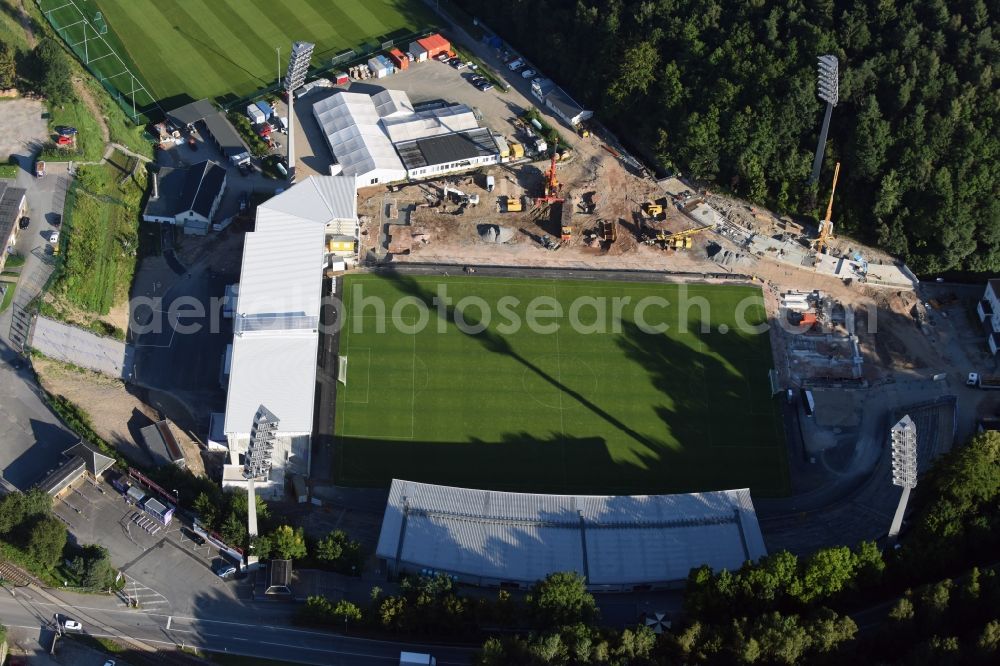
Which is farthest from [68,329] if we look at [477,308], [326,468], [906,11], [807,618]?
[906,11]

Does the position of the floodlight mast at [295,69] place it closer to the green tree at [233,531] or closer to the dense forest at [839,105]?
the dense forest at [839,105]

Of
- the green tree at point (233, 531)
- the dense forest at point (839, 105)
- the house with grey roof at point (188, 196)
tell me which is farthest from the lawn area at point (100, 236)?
the dense forest at point (839, 105)

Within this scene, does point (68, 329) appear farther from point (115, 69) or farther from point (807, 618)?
point (807, 618)

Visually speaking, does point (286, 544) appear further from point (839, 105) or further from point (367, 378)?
point (839, 105)

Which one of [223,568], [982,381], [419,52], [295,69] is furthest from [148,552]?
[982,381]

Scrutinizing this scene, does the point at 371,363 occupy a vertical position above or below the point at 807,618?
above

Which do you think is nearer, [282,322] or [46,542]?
[46,542]

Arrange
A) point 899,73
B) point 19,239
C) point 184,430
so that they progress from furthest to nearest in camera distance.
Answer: point 899,73 < point 19,239 < point 184,430

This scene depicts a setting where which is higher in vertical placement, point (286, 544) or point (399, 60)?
point (399, 60)
